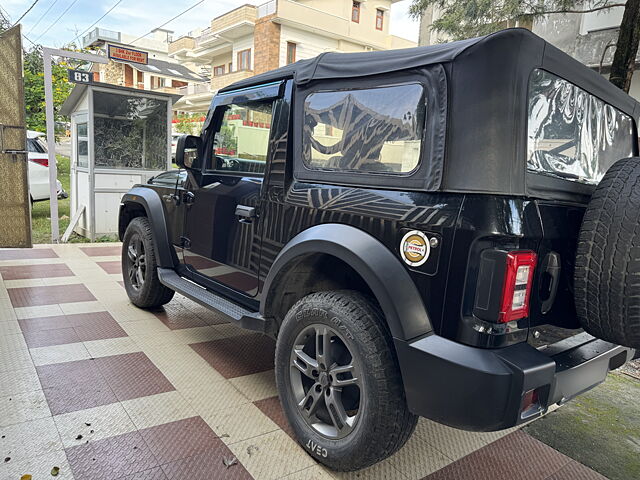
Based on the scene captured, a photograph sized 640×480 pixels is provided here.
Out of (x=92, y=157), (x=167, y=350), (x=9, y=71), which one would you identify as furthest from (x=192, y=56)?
(x=167, y=350)

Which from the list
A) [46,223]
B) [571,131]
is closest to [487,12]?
[571,131]

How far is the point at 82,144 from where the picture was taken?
8188 millimetres

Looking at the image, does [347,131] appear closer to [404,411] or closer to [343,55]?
[343,55]

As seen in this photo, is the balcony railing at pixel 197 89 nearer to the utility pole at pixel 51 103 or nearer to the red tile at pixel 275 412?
the utility pole at pixel 51 103

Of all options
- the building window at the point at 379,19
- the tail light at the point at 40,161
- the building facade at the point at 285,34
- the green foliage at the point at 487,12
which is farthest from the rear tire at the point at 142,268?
the building window at the point at 379,19

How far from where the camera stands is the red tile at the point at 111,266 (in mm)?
6070

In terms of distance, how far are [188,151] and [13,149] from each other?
8.63 feet

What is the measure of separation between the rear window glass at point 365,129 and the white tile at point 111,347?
2.13 meters

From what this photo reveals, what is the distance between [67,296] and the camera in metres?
4.91

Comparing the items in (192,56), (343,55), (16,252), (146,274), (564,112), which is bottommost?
(16,252)

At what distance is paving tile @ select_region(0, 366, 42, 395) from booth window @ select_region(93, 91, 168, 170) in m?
5.54

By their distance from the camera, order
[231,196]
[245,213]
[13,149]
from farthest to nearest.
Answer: [13,149], [231,196], [245,213]

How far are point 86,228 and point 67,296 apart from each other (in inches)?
140

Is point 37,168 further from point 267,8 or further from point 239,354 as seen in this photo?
point 267,8
